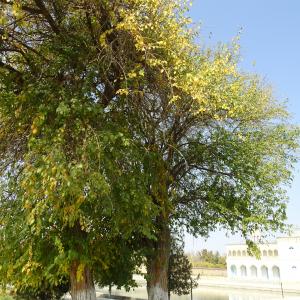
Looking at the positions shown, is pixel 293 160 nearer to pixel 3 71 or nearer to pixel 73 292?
pixel 73 292

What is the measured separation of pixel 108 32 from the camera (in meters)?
9.15

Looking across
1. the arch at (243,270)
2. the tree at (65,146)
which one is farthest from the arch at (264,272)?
the tree at (65,146)

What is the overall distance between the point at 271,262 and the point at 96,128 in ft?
151

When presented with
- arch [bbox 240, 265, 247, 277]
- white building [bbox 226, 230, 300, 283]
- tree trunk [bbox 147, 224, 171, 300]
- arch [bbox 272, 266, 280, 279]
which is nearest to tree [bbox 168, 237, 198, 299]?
tree trunk [bbox 147, 224, 171, 300]

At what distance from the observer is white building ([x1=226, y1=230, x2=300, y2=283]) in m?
45.6

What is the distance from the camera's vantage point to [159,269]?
12.7 meters

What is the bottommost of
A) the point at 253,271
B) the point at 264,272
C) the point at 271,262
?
the point at 264,272

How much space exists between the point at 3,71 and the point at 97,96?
2.46 metres

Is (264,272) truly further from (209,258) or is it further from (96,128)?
(96,128)

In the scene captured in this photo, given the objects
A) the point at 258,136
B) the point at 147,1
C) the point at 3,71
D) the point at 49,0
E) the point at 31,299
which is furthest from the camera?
the point at 31,299

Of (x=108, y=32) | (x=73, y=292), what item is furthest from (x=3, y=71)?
(x=73, y=292)

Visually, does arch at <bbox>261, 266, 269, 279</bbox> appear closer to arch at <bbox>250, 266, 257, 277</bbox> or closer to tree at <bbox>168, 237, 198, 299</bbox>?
arch at <bbox>250, 266, 257, 277</bbox>

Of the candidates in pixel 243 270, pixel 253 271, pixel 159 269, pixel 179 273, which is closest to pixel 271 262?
pixel 253 271

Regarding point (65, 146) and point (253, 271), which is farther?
point (253, 271)
